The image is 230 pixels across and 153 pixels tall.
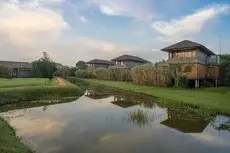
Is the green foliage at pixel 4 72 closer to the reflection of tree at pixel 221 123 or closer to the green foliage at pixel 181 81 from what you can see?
the green foliage at pixel 181 81

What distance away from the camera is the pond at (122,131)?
33.1 feet

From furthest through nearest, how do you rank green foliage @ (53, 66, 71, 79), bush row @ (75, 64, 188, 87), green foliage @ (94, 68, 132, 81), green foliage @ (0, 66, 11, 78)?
green foliage @ (53, 66, 71, 79), green foliage @ (0, 66, 11, 78), green foliage @ (94, 68, 132, 81), bush row @ (75, 64, 188, 87)

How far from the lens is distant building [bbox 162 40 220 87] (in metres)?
35.9

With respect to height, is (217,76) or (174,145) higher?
(217,76)

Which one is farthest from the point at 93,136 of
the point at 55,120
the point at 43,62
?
the point at 43,62

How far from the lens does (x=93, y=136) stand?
11.6 meters

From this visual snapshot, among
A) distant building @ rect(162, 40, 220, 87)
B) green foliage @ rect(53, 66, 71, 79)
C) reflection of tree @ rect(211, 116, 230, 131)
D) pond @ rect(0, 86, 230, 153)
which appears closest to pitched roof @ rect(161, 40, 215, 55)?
distant building @ rect(162, 40, 220, 87)

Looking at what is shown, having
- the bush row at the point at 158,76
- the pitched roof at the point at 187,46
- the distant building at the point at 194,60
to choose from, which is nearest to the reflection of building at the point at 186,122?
the bush row at the point at 158,76

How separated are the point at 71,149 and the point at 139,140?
128 inches

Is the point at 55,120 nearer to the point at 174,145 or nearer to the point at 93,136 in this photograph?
the point at 93,136

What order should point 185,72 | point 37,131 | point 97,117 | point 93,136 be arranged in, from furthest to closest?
1. point 185,72
2. point 97,117
3. point 37,131
4. point 93,136

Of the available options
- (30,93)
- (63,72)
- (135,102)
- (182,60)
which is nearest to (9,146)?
(135,102)

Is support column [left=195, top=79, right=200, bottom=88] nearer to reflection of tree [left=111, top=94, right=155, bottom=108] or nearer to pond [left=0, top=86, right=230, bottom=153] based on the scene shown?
reflection of tree [left=111, top=94, right=155, bottom=108]

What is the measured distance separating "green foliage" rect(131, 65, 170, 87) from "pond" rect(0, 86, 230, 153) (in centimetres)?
1855
